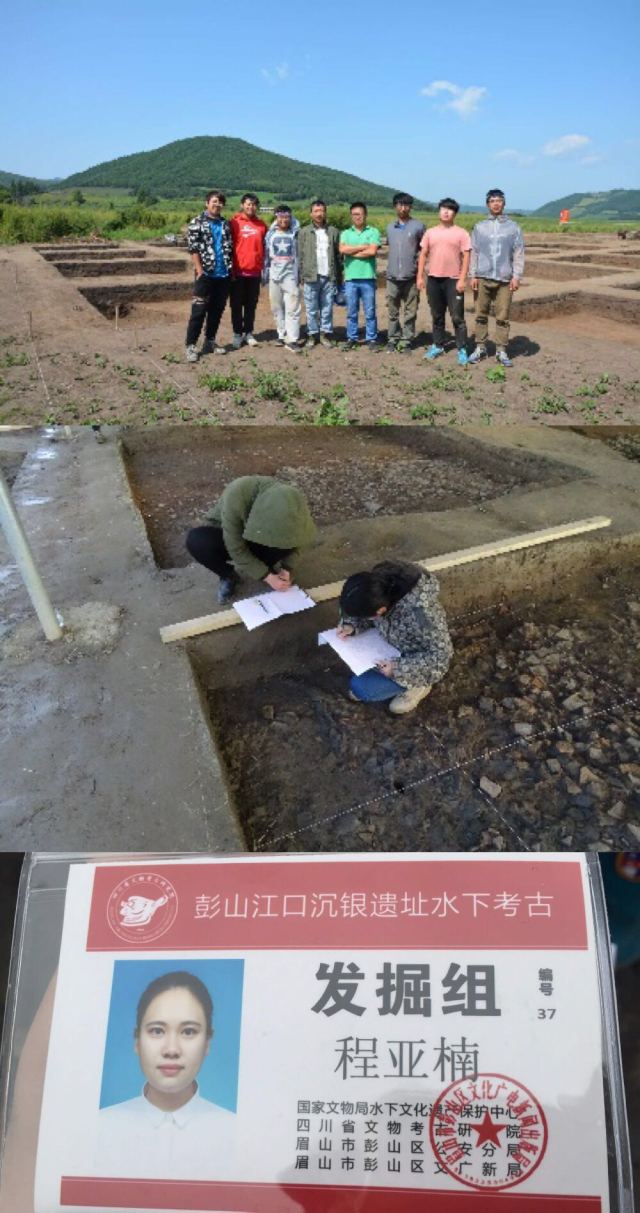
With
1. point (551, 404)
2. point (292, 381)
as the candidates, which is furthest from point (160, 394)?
point (551, 404)

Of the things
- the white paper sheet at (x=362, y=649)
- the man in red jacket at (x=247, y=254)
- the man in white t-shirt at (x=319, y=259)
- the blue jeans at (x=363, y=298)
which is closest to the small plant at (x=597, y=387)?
the blue jeans at (x=363, y=298)

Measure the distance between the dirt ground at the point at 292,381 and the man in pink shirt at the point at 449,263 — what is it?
354 mm

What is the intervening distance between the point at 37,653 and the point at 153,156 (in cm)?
297

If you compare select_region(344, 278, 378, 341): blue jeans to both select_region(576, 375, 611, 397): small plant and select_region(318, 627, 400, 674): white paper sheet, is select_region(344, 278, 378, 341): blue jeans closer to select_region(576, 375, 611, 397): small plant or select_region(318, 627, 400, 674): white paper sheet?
select_region(576, 375, 611, 397): small plant

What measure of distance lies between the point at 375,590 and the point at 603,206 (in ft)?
7.16


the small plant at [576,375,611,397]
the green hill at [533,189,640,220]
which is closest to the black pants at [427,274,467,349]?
the small plant at [576,375,611,397]

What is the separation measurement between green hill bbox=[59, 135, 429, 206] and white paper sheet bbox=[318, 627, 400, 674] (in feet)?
6.89

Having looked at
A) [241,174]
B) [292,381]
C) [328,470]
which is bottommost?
A: [328,470]

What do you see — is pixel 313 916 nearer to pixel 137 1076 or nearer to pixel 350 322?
pixel 137 1076

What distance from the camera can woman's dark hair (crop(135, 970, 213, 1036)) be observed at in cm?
86

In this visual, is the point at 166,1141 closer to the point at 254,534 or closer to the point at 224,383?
the point at 254,534

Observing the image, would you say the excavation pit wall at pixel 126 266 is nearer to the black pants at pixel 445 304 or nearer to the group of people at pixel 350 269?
the group of people at pixel 350 269

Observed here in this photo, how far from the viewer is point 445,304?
554 cm

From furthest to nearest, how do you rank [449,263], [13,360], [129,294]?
[129,294], [13,360], [449,263]
